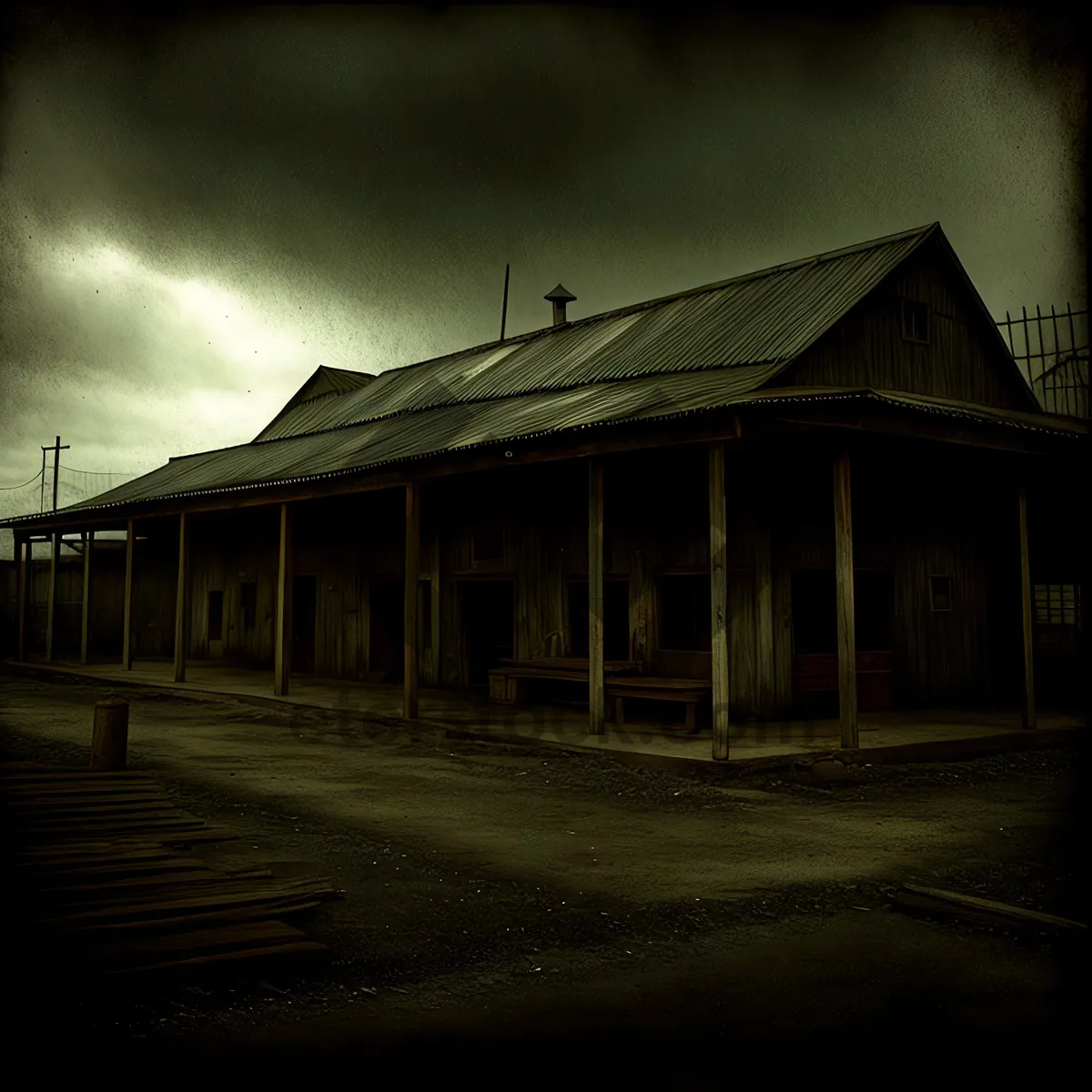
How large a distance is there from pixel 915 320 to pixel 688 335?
3.46 metres

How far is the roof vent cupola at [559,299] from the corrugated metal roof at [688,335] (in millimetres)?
4364

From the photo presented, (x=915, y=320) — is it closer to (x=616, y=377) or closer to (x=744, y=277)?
(x=744, y=277)

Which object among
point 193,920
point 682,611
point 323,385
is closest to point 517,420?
point 682,611

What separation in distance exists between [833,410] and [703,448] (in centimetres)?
305

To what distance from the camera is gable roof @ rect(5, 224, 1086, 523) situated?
12.8 meters

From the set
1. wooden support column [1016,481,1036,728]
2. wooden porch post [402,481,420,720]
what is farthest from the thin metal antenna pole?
wooden support column [1016,481,1036,728]

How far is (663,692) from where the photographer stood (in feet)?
40.4

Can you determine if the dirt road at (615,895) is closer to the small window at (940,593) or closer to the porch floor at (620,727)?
the porch floor at (620,727)

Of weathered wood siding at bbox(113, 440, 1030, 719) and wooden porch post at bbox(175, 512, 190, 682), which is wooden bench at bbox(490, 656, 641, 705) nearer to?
weathered wood siding at bbox(113, 440, 1030, 719)

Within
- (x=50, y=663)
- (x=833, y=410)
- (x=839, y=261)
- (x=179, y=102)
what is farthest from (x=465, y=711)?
(x=50, y=663)

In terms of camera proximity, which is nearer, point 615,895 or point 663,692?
point 615,895

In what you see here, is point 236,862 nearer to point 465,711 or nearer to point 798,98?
point 798,98

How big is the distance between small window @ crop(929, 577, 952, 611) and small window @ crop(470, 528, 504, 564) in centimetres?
661

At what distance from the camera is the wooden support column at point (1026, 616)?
39.8ft
